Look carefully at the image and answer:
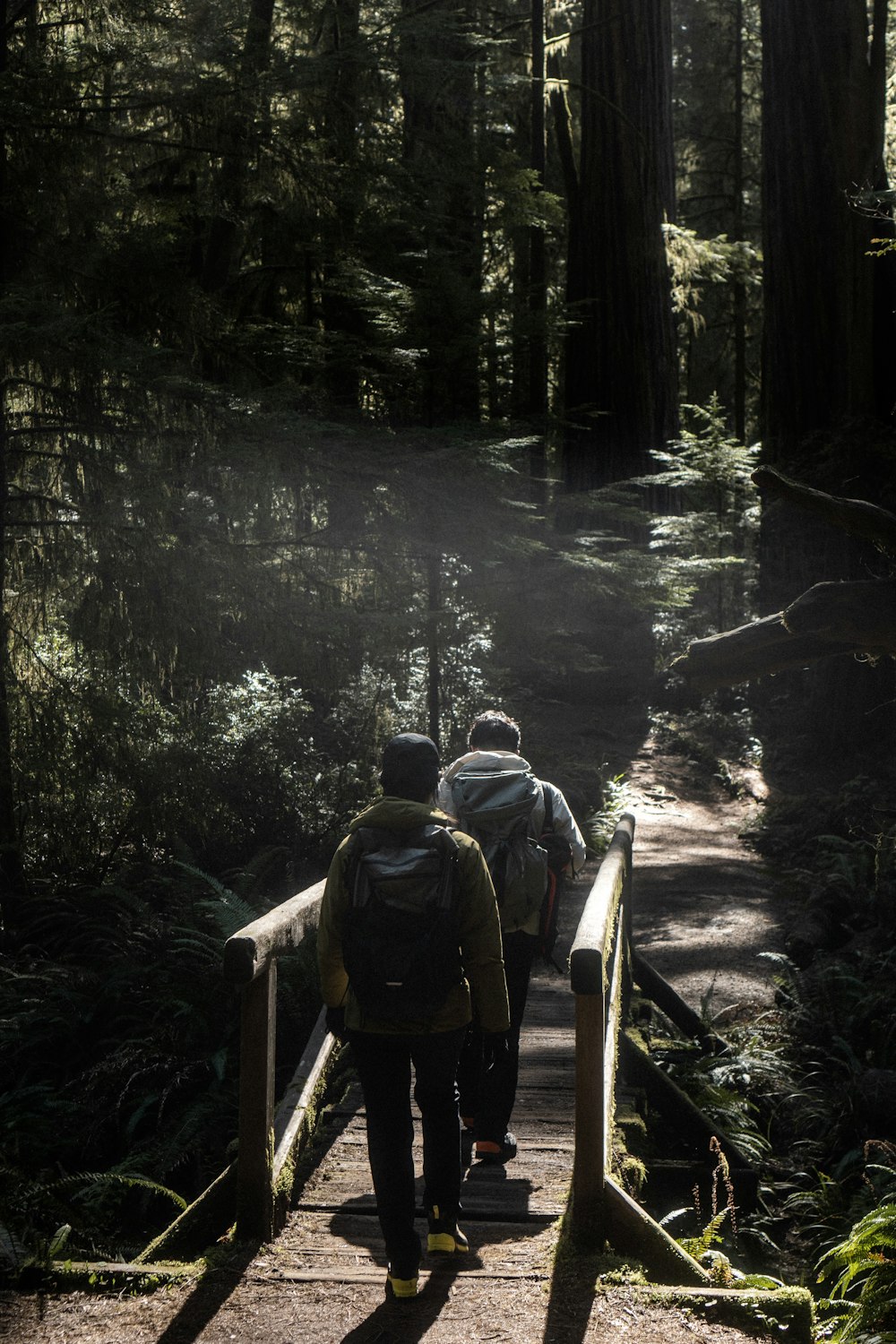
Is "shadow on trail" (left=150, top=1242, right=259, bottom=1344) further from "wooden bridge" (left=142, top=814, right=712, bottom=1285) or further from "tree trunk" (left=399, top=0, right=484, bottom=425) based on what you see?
"tree trunk" (left=399, top=0, right=484, bottom=425)

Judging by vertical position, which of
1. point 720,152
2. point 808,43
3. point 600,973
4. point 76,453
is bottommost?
point 600,973

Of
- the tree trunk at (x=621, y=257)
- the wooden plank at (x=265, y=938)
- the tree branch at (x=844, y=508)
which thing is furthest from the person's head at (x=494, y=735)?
the tree trunk at (x=621, y=257)

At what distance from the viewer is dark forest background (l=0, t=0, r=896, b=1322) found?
8523 millimetres

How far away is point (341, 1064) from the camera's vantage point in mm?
6699

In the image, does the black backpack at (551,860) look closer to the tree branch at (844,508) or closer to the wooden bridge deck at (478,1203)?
the wooden bridge deck at (478,1203)

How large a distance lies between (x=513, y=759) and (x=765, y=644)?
1505 millimetres

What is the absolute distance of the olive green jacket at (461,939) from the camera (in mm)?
4074

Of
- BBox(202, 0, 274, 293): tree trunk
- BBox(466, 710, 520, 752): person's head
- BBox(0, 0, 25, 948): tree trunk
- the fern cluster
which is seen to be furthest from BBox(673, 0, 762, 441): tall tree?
BBox(466, 710, 520, 752): person's head

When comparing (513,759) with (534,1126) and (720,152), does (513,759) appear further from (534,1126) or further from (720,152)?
(720,152)

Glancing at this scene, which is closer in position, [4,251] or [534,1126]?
[534,1126]

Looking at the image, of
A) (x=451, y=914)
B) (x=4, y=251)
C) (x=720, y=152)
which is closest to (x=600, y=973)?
(x=451, y=914)

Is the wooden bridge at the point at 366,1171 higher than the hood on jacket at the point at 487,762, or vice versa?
the hood on jacket at the point at 487,762

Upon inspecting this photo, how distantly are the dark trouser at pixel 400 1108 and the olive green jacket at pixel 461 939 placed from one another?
0.06 m

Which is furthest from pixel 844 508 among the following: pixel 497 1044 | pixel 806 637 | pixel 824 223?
pixel 824 223
